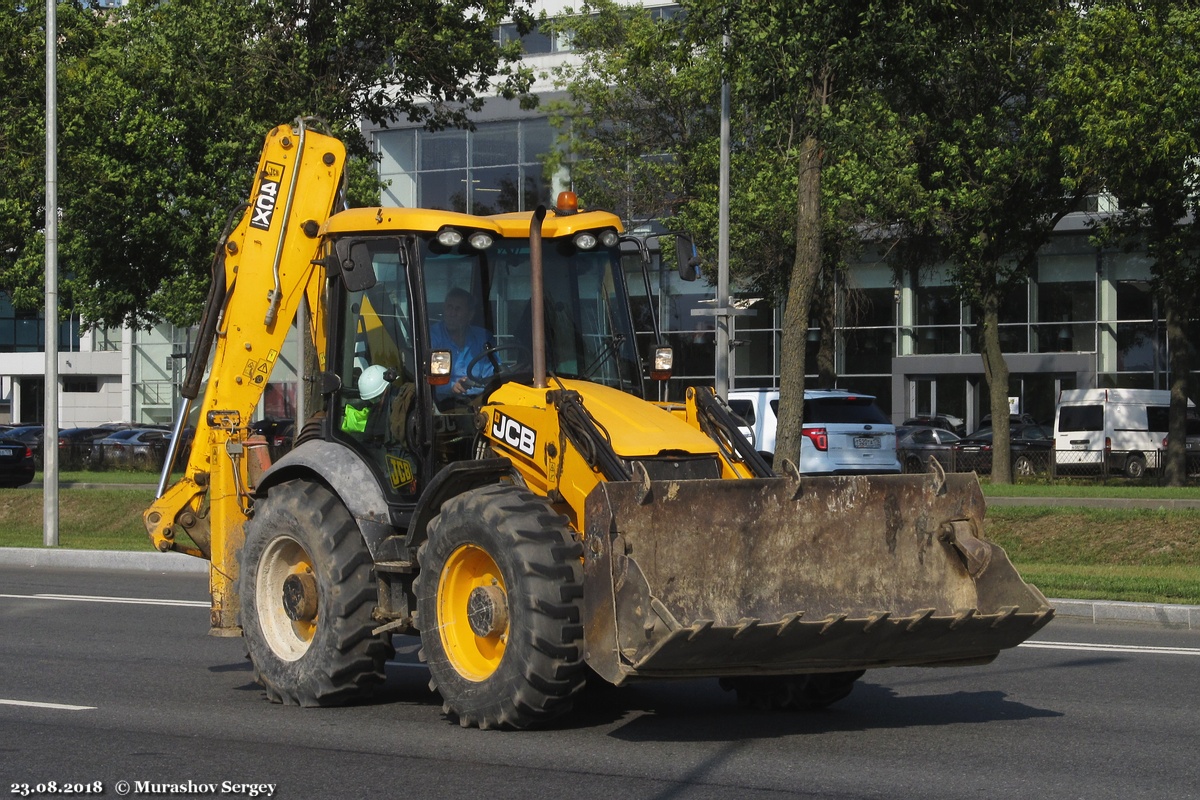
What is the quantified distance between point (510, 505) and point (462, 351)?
4.91 ft

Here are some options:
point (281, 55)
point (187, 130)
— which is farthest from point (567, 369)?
point (187, 130)

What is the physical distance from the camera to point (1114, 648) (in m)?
12.2

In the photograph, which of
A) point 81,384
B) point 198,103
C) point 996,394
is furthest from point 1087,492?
point 81,384

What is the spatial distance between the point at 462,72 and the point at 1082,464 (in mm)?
16285

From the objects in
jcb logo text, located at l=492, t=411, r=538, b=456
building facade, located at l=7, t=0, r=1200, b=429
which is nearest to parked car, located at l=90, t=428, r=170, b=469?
building facade, located at l=7, t=0, r=1200, b=429

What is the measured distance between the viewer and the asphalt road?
7000 millimetres

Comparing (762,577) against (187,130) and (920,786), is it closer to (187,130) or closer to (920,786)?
(920,786)

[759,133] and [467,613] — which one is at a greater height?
[759,133]

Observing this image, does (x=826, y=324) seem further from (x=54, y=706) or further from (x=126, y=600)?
(x=54, y=706)

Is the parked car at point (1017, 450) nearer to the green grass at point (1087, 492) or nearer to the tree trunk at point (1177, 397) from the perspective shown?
the green grass at point (1087, 492)

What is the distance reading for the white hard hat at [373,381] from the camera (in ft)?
31.0

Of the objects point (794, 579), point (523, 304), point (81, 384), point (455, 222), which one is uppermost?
point (455, 222)

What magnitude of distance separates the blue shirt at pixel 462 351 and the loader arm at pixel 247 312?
1.53 m

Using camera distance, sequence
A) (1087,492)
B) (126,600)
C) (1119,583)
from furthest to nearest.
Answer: (1087,492) → (1119,583) → (126,600)
